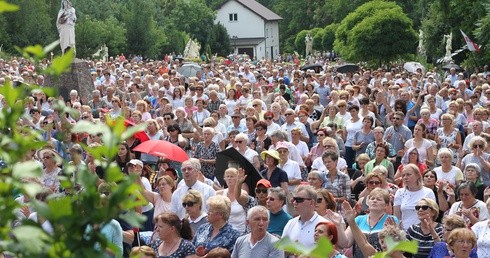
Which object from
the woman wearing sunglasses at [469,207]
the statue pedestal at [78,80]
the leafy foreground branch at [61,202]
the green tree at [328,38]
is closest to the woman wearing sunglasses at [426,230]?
the woman wearing sunglasses at [469,207]

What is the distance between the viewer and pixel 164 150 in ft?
41.4

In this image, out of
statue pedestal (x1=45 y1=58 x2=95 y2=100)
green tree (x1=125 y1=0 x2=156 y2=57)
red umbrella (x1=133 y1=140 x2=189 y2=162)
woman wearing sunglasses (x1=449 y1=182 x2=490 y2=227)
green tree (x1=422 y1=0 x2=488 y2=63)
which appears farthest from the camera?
green tree (x1=125 y1=0 x2=156 y2=57)

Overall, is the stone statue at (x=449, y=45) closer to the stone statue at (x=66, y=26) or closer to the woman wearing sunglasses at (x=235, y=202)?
the stone statue at (x=66, y=26)

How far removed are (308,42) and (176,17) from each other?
1324 centimetres

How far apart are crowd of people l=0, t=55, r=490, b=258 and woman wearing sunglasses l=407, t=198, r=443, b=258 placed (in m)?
0.01

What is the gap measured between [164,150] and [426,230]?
179 inches

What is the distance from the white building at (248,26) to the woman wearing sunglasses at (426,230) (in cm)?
10459

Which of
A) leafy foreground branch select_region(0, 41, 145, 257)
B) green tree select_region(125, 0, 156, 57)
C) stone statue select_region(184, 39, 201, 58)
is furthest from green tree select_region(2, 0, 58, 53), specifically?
Answer: leafy foreground branch select_region(0, 41, 145, 257)

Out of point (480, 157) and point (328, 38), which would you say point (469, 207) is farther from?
point (328, 38)

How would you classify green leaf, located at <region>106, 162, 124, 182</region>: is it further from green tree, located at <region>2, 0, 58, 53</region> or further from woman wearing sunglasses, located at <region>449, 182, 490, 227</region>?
green tree, located at <region>2, 0, 58, 53</region>

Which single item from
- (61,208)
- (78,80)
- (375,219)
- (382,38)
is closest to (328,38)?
(382,38)

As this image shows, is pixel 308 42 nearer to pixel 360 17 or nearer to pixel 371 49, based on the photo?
pixel 360 17

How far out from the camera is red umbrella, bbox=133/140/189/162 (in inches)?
492

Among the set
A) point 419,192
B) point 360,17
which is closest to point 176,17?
point 360,17
